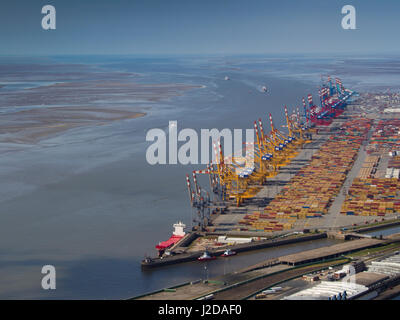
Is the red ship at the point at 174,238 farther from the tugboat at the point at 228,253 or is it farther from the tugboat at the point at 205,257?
the tugboat at the point at 228,253

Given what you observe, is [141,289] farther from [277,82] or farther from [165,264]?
[277,82]

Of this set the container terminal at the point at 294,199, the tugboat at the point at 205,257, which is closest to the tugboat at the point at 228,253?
the container terminal at the point at 294,199

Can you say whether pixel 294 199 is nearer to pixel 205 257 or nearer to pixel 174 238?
pixel 174 238

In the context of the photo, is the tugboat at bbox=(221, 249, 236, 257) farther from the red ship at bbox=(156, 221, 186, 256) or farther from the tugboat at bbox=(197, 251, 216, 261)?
the red ship at bbox=(156, 221, 186, 256)

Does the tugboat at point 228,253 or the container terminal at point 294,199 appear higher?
the container terminal at point 294,199

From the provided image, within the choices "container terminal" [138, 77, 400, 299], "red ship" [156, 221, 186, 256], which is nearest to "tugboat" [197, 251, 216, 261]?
"container terminal" [138, 77, 400, 299]

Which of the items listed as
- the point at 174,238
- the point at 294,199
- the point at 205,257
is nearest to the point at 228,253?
the point at 205,257
